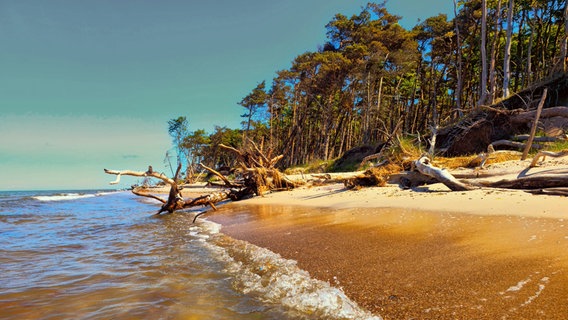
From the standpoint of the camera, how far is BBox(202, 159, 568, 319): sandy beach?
193cm

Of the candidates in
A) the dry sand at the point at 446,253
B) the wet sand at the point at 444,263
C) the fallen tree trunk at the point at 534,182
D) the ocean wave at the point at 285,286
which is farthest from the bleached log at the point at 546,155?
the ocean wave at the point at 285,286

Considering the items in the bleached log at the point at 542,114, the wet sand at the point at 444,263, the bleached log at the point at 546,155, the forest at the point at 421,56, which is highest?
the forest at the point at 421,56

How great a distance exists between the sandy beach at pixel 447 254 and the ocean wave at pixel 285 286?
0.44ft

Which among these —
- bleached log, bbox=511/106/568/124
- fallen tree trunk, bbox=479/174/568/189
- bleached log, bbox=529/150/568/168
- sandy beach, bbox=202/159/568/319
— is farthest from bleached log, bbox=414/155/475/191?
bleached log, bbox=511/106/568/124

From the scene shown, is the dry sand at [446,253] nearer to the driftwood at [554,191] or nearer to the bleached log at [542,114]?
the driftwood at [554,191]

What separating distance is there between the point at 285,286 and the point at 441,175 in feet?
18.3

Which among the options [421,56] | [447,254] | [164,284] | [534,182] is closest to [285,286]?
[164,284]

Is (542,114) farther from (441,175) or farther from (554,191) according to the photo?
(554,191)

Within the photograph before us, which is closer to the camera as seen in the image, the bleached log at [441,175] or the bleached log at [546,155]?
the bleached log at [546,155]

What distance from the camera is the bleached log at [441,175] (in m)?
6.45

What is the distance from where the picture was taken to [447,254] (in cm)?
288

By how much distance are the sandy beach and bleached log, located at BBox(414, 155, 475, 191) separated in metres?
0.65

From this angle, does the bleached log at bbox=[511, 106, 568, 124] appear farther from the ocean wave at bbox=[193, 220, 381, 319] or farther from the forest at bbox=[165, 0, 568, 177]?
the ocean wave at bbox=[193, 220, 381, 319]

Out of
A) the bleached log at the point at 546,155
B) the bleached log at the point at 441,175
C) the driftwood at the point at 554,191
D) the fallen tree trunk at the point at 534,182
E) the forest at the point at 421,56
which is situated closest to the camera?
the driftwood at the point at 554,191
